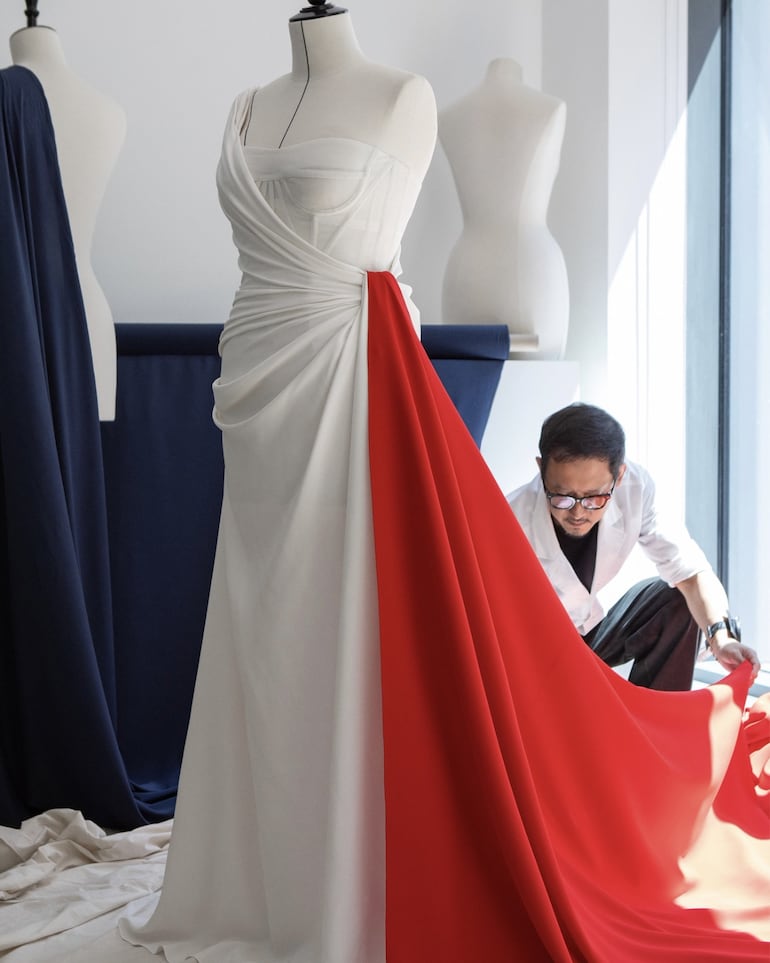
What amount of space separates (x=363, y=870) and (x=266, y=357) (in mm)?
875

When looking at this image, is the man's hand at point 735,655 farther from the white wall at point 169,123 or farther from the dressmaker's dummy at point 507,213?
the white wall at point 169,123

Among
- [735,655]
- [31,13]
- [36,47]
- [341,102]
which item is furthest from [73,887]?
[31,13]

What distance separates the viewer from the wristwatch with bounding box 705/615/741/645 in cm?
258

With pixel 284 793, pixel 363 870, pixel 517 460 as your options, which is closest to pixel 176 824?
pixel 284 793

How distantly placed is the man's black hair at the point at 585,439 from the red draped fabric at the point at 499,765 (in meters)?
0.66

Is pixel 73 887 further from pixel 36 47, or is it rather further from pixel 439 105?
pixel 439 105

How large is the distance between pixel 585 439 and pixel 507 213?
3.80ft

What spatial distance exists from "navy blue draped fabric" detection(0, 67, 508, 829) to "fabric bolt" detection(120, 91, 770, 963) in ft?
2.34

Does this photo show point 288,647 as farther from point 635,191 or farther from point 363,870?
point 635,191

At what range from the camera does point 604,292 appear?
3.84m

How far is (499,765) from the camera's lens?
66.1 inches

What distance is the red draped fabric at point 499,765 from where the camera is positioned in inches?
66.9

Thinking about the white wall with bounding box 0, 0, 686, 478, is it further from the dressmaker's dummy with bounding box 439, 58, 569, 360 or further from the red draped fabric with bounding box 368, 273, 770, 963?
the red draped fabric with bounding box 368, 273, 770, 963

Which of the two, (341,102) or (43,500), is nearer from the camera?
(341,102)
